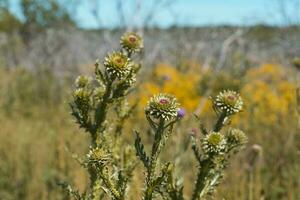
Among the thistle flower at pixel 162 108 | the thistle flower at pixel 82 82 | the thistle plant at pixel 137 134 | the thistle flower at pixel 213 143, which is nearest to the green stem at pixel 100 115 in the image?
the thistle plant at pixel 137 134

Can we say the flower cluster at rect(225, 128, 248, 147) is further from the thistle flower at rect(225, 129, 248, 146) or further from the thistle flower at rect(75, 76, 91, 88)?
the thistle flower at rect(75, 76, 91, 88)

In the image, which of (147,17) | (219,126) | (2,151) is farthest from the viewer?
(147,17)

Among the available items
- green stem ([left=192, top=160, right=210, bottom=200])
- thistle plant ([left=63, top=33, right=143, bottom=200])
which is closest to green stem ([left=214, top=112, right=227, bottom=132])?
green stem ([left=192, top=160, right=210, bottom=200])

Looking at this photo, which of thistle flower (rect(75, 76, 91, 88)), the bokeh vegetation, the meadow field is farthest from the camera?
the bokeh vegetation

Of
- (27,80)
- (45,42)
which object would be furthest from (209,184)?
(45,42)

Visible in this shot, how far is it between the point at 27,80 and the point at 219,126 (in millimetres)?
10084

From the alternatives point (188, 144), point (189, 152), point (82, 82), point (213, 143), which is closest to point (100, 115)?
point (82, 82)

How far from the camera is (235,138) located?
161cm

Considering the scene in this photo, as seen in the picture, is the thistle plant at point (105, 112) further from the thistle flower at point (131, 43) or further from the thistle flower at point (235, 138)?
the thistle flower at point (235, 138)

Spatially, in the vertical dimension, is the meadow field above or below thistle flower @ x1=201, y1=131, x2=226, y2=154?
above

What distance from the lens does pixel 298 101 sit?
2.34 metres

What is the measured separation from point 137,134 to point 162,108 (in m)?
0.10

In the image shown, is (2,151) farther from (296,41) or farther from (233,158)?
(296,41)

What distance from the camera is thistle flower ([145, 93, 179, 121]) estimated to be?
1.38 metres
